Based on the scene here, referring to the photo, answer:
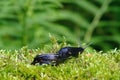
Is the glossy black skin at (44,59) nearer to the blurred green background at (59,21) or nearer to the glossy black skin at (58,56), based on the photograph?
the glossy black skin at (58,56)

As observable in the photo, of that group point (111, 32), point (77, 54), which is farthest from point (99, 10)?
point (77, 54)

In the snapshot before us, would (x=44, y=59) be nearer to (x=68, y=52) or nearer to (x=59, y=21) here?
(x=68, y=52)

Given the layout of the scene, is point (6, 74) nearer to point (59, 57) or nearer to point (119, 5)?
point (59, 57)

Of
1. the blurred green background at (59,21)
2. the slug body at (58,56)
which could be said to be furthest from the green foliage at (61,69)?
the blurred green background at (59,21)

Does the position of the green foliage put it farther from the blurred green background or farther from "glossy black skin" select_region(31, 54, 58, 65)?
the blurred green background

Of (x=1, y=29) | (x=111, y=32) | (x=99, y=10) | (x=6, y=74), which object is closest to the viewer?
(x=6, y=74)

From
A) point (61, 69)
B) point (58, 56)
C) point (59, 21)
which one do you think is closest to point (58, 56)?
point (58, 56)
